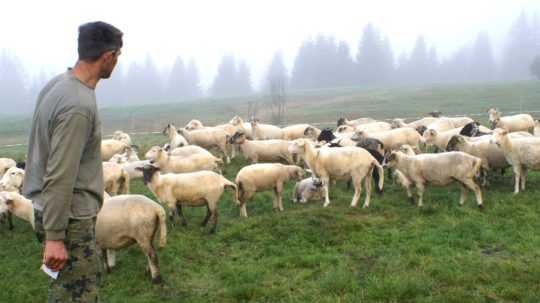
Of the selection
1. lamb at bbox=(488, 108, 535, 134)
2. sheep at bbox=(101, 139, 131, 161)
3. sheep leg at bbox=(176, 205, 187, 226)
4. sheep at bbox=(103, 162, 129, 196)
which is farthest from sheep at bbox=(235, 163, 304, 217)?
lamb at bbox=(488, 108, 535, 134)

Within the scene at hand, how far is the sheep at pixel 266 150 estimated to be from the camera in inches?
660

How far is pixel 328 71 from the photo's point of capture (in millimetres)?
133000

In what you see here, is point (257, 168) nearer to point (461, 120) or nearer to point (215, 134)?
point (215, 134)

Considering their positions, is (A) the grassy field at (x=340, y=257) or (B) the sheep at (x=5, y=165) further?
(B) the sheep at (x=5, y=165)

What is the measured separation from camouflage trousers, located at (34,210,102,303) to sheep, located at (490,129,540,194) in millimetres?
11621

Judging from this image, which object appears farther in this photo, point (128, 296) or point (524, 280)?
point (128, 296)

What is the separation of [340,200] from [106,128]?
45.2 meters

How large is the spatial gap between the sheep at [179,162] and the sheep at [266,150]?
2.54 meters

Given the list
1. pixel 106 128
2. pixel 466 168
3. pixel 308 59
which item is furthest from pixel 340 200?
pixel 308 59

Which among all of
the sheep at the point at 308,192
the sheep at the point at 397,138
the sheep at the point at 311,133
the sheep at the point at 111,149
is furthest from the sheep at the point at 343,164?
the sheep at the point at 111,149

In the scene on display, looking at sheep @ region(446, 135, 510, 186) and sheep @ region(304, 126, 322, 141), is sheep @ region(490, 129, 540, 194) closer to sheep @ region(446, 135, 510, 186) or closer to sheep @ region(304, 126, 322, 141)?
sheep @ region(446, 135, 510, 186)

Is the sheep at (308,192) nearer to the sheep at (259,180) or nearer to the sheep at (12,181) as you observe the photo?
the sheep at (259,180)

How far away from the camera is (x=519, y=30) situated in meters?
165

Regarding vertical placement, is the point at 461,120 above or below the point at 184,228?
above
